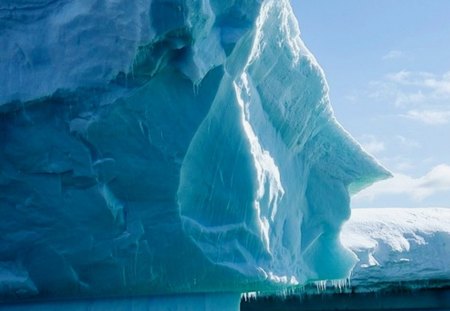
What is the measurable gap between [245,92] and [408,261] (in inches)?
183

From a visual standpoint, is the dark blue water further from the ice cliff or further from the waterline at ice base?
the ice cliff

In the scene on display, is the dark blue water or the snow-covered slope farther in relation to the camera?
the dark blue water

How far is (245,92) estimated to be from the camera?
205 inches

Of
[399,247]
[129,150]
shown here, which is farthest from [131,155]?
[399,247]

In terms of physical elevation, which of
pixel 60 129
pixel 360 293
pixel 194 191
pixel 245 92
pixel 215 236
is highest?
pixel 245 92

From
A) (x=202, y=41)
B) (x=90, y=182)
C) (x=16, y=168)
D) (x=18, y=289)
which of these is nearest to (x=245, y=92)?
(x=202, y=41)

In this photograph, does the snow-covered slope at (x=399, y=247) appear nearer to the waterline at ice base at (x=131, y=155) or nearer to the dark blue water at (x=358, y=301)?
the dark blue water at (x=358, y=301)

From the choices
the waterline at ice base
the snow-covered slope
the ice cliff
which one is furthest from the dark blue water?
the ice cliff

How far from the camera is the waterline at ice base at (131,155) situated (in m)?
4.04

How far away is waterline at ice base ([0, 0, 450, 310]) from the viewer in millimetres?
4043

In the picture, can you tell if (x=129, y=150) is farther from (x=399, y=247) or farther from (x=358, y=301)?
(x=358, y=301)

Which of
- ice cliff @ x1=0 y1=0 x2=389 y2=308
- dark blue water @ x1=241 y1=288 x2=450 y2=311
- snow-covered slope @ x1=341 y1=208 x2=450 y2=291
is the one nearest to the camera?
ice cliff @ x1=0 y1=0 x2=389 y2=308

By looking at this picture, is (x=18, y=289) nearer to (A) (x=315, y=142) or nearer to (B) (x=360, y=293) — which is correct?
(A) (x=315, y=142)

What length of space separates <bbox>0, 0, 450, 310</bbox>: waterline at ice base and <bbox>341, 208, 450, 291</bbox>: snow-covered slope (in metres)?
3.42
